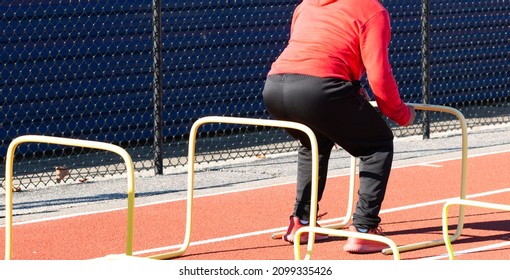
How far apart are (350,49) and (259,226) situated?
193cm

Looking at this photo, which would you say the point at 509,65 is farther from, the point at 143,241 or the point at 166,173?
the point at 143,241

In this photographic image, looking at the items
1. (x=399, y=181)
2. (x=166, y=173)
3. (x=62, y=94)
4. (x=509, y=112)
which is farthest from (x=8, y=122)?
(x=509, y=112)

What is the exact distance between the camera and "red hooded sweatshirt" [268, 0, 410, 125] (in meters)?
7.27

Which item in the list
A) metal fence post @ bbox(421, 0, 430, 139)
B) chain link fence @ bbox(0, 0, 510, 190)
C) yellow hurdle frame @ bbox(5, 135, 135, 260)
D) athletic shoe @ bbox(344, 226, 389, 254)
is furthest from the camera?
metal fence post @ bbox(421, 0, 430, 139)

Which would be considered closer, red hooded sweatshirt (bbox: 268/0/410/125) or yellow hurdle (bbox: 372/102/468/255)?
red hooded sweatshirt (bbox: 268/0/410/125)

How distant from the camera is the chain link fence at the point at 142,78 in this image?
40.8ft

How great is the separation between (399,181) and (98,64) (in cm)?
409

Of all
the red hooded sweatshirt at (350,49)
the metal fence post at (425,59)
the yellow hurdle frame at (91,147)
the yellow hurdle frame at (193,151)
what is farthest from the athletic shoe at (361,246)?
the metal fence post at (425,59)

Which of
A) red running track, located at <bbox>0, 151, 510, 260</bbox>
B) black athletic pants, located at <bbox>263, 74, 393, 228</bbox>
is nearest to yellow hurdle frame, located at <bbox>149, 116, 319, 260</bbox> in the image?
red running track, located at <bbox>0, 151, 510, 260</bbox>

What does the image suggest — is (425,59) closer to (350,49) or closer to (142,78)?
(142,78)

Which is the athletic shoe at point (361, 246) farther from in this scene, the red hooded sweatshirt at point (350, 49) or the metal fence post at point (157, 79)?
the metal fence post at point (157, 79)

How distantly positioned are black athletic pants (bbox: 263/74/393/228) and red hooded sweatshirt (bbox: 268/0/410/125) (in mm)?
82

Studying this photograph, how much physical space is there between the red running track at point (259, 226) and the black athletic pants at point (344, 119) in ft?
1.44

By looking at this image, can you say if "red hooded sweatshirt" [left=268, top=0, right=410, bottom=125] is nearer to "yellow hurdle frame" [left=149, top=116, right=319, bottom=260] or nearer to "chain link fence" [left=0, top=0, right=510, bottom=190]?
"yellow hurdle frame" [left=149, top=116, right=319, bottom=260]
